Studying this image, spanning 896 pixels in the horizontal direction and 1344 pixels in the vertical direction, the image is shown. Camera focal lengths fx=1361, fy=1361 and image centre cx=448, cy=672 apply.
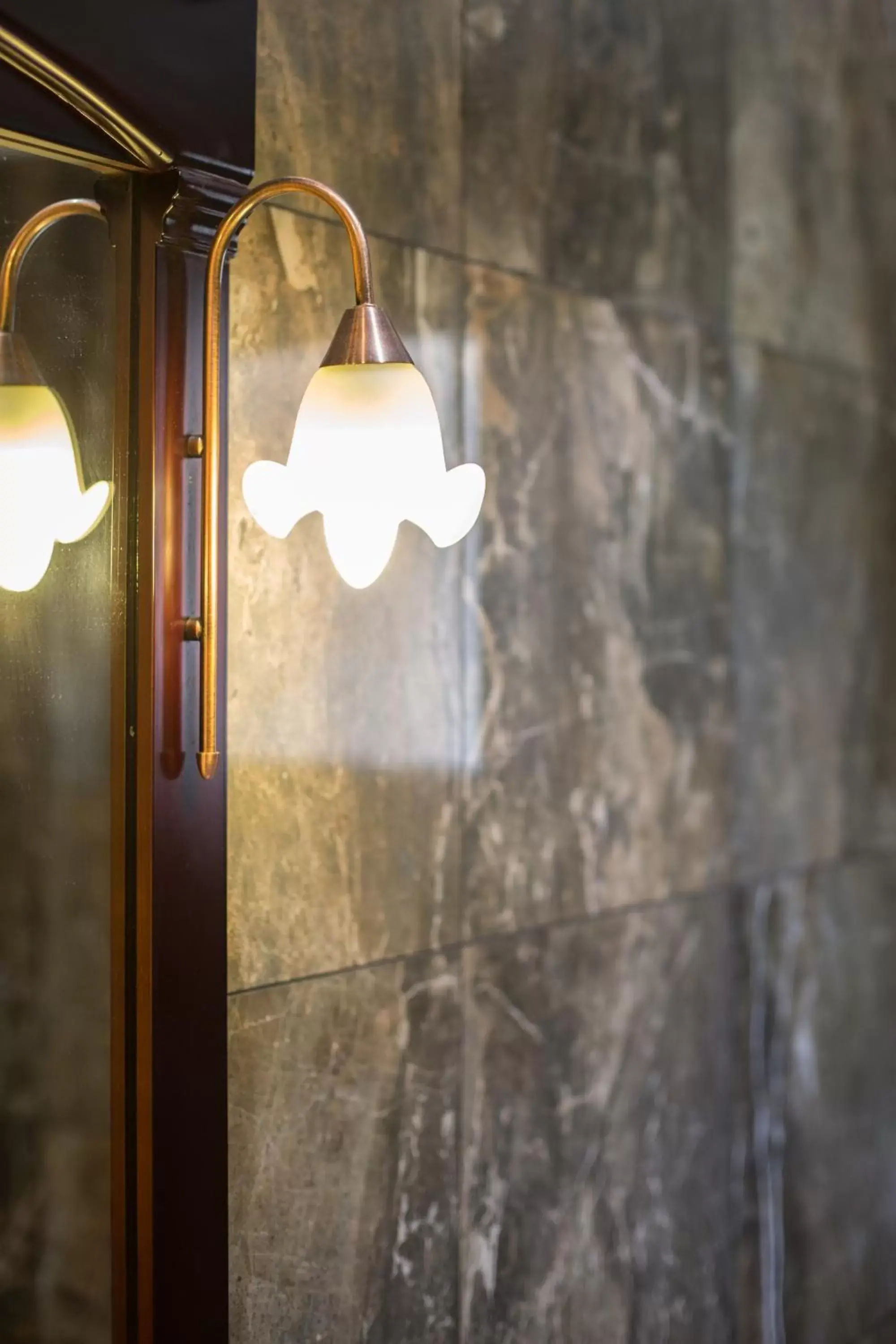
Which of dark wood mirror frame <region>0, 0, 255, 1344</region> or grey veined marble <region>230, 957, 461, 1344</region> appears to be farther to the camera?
grey veined marble <region>230, 957, 461, 1344</region>

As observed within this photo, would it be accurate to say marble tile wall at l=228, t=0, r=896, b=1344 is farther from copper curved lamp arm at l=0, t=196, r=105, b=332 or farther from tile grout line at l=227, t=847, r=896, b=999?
copper curved lamp arm at l=0, t=196, r=105, b=332

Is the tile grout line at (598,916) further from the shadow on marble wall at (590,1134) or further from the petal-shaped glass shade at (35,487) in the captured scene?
the petal-shaped glass shade at (35,487)

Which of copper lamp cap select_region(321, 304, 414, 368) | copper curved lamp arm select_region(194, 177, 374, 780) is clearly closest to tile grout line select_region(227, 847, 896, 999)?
copper curved lamp arm select_region(194, 177, 374, 780)

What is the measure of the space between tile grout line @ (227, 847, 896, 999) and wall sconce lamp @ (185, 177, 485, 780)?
33cm

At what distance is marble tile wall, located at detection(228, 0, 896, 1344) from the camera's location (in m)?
1.17

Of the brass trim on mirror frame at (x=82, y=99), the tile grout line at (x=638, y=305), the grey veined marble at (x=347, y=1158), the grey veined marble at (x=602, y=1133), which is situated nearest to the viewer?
the brass trim on mirror frame at (x=82, y=99)

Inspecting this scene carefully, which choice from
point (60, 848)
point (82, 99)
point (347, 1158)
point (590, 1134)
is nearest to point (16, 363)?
point (82, 99)

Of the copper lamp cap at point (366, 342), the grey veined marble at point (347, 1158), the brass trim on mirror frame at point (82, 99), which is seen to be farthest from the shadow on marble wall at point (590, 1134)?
the brass trim on mirror frame at point (82, 99)

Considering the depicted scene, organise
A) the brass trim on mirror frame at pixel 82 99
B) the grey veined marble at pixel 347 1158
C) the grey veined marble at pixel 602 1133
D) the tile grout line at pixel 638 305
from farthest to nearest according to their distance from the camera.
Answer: the grey veined marble at pixel 602 1133, the tile grout line at pixel 638 305, the grey veined marble at pixel 347 1158, the brass trim on mirror frame at pixel 82 99

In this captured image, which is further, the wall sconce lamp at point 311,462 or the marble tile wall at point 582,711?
the marble tile wall at point 582,711

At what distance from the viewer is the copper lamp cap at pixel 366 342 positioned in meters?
0.88

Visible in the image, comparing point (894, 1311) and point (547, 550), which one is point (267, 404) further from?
point (894, 1311)

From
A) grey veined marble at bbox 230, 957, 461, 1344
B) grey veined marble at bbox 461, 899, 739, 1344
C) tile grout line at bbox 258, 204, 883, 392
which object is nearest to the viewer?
grey veined marble at bbox 230, 957, 461, 1344

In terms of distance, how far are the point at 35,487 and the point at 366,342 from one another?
0.77 ft
